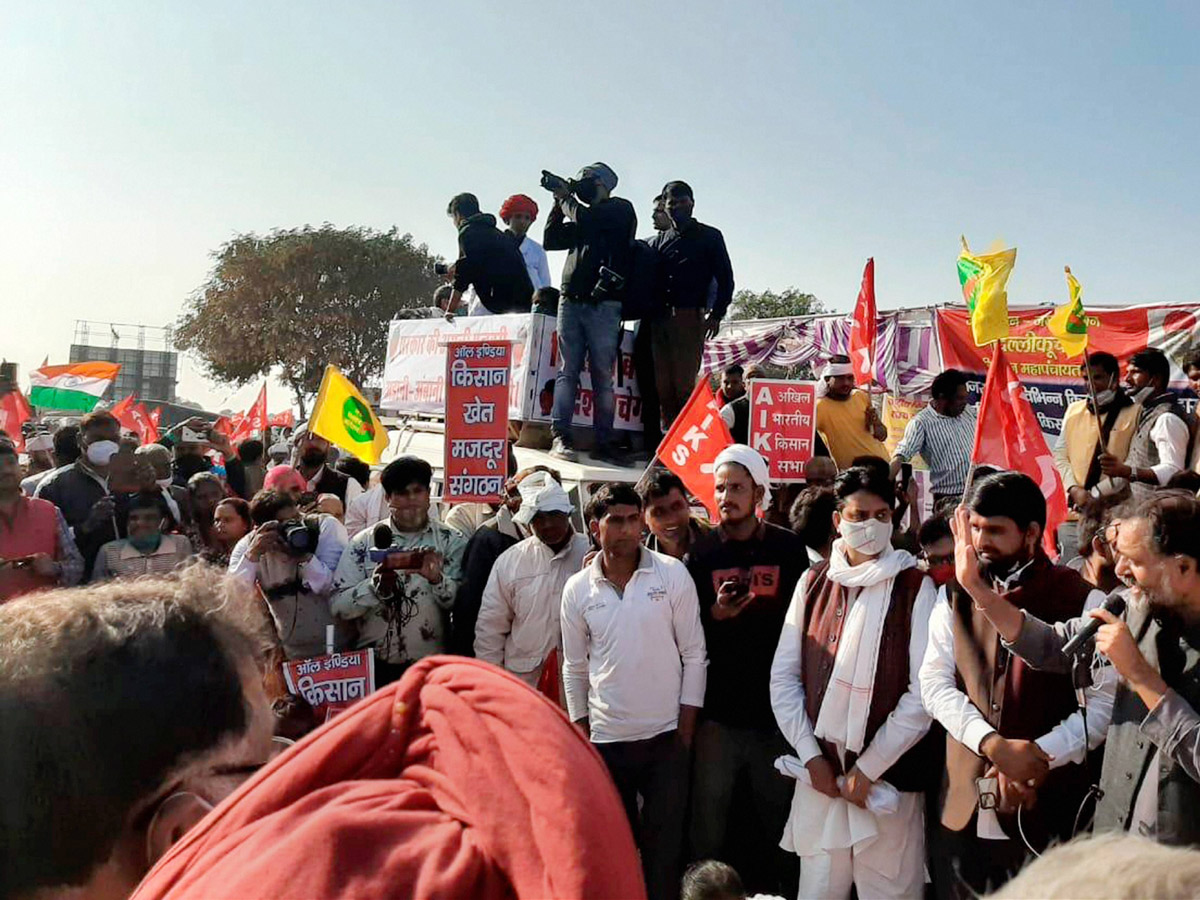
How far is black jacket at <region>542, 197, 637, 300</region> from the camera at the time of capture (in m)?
8.23

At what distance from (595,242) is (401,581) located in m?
4.35

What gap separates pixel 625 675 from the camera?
3936mm

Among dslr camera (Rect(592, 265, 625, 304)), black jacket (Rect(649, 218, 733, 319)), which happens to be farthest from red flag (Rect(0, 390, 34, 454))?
black jacket (Rect(649, 218, 733, 319))

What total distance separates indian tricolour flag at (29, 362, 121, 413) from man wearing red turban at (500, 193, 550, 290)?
8.61 metres

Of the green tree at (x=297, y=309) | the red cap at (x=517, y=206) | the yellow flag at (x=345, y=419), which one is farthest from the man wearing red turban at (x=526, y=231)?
the green tree at (x=297, y=309)

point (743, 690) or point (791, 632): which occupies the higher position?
point (791, 632)

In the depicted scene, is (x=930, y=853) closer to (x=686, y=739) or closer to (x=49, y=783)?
(x=686, y=739)

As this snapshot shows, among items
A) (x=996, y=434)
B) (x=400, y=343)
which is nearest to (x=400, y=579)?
(x=996, y=434)

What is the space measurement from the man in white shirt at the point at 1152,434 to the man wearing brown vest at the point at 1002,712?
2662 millimetres

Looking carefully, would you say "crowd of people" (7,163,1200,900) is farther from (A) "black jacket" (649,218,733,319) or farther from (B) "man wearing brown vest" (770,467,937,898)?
(A) "black jacket" (649,218,733,319)

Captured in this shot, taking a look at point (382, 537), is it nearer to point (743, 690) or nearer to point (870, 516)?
point (743, 690)

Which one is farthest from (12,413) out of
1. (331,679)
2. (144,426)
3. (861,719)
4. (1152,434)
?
(1152,434)

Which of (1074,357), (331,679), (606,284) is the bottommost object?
→ (331,679)

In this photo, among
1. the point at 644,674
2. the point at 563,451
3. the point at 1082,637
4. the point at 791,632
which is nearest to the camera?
the point at 1082,637
